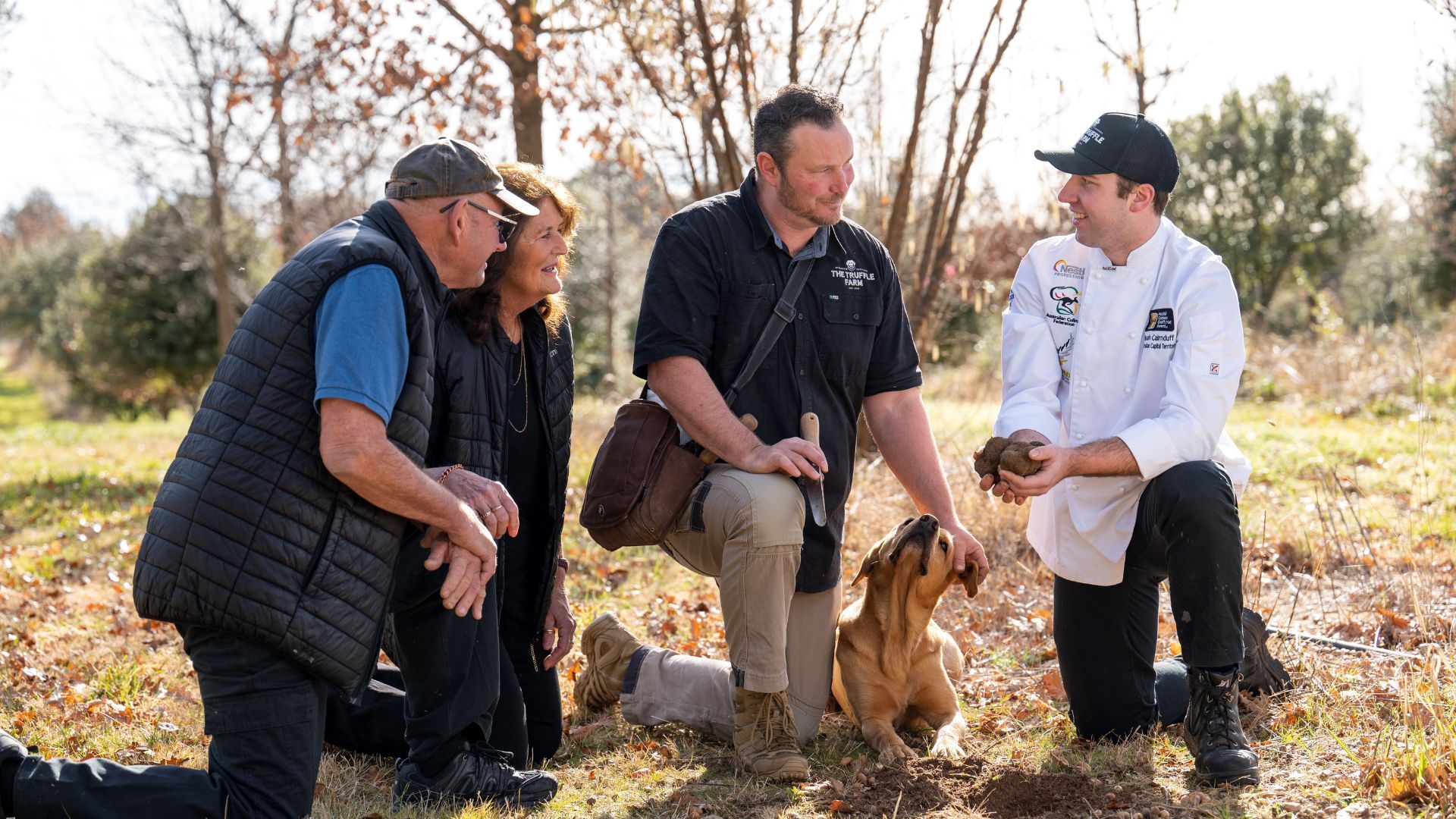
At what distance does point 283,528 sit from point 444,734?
3.10ft

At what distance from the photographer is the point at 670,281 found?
4070mm

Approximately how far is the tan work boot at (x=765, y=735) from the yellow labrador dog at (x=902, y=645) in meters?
0.40

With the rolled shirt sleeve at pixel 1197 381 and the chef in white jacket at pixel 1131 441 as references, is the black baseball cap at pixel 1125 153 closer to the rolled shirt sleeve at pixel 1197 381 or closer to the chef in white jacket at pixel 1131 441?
the chef in white jacket at pixel 1131 441

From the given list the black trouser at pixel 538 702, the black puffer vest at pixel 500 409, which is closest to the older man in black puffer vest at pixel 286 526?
the black puffer vest at pixel 500 409

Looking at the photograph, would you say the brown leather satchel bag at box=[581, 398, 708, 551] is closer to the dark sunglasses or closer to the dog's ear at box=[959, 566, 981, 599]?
the dark sunglasses

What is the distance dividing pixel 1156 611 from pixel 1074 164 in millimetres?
1590

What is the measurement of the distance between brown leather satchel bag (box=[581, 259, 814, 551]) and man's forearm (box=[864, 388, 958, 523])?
0.72 metres

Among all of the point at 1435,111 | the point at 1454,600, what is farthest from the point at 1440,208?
the point at 1454,600

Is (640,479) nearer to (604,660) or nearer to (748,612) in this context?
(748,612)

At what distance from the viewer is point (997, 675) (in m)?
4.79

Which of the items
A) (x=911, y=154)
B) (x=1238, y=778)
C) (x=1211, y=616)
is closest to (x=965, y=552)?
(x=1211, y=616)

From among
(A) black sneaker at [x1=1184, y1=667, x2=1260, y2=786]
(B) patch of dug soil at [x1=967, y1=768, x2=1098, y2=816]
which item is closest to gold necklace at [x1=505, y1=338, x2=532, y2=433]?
(B) patch of dug soil at [x1=967, y1=768, x2=1098, y2=816]

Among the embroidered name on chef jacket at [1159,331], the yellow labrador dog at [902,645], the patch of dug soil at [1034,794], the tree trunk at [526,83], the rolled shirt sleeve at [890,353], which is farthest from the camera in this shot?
the tree trunk at [526,83]

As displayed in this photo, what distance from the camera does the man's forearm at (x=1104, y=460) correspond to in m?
3.56
